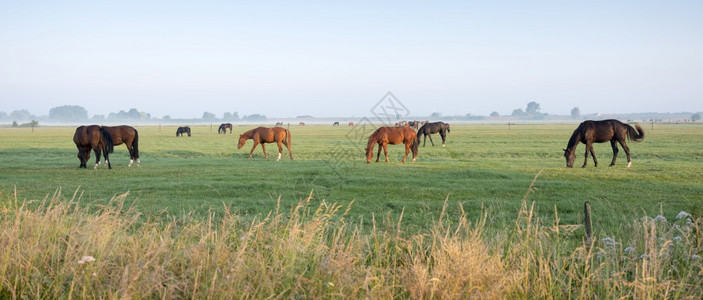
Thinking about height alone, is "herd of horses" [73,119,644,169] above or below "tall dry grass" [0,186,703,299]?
above

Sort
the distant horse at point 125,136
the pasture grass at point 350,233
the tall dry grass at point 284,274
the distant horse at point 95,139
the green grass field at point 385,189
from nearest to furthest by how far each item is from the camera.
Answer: the tall dry grass at point 284,274 → the pasture grass at point 350,233 → the green grass field at point 385,189 → the distant horse at point 95,139 → the distant horse at point 125,136

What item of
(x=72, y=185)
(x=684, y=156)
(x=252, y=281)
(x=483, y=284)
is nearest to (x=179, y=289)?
(x=252, y=281)

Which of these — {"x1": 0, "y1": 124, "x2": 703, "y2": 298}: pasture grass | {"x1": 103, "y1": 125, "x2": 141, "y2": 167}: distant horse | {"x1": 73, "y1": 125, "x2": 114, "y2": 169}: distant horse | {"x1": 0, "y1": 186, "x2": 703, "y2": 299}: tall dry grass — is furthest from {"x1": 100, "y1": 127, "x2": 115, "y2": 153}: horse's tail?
{"x1": 0, "y1": 186, "x2": 703, "y2": 299}: tall dry grass

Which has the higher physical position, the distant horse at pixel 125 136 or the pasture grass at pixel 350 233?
the distant horse at pixel 125 136

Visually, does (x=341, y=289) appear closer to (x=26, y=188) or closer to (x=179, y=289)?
(x=179, y=289)

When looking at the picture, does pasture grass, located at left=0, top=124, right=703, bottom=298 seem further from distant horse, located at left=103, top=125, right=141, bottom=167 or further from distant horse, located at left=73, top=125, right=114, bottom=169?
distant horse, located at left=103, top=125, right=141, bottom=167

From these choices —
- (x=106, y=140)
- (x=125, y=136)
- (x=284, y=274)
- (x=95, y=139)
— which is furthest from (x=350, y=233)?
(x=125, y=136)

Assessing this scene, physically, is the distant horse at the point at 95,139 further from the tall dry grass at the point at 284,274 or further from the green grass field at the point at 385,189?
the tall dry grass at the point at 284,274

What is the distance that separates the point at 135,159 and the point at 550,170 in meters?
17.0

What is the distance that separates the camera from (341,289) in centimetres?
432

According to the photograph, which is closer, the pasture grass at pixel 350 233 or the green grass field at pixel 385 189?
the pasture grass at pixel 350 233

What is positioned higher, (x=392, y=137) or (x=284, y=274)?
(x=392, y=137)

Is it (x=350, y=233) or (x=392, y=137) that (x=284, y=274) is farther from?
(x=392, y=137)

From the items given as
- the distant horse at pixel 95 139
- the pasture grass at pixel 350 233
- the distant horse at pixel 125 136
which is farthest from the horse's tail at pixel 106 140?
the pasture grass at pixel 350 233
